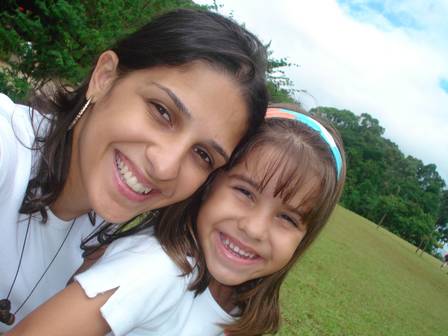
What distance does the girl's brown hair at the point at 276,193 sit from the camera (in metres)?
1.94

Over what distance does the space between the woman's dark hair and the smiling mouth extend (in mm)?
528

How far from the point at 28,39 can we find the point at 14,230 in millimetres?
3903

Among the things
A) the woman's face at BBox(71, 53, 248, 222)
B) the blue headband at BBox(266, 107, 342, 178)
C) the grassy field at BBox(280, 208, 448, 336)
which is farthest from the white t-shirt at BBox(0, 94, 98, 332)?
the grassy field at BBox(280, 208, 448, 336)

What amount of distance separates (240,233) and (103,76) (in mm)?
946

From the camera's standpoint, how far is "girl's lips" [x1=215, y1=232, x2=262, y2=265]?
6.43ft

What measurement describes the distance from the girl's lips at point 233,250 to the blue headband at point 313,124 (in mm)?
617

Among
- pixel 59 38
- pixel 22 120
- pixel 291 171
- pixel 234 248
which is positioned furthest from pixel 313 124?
pixel 59 38

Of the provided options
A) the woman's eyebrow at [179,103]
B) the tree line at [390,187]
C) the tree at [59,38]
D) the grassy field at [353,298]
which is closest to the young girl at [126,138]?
the woman's eyebrow at [179,103]

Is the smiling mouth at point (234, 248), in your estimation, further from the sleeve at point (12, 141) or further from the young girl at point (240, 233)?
the sleeve at point (12, 141)

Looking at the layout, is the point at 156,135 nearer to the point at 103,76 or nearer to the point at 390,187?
the point at 103,76

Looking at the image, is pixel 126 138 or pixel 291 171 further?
pixel 291 171

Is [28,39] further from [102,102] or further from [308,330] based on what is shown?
[308,330]

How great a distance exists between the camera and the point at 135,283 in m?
1.55

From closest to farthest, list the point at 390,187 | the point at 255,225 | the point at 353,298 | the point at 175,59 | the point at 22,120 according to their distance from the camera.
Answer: the point at 175,59, the point at 22,120, the point at 255,225, the point at 353,298, the point at 390,187
